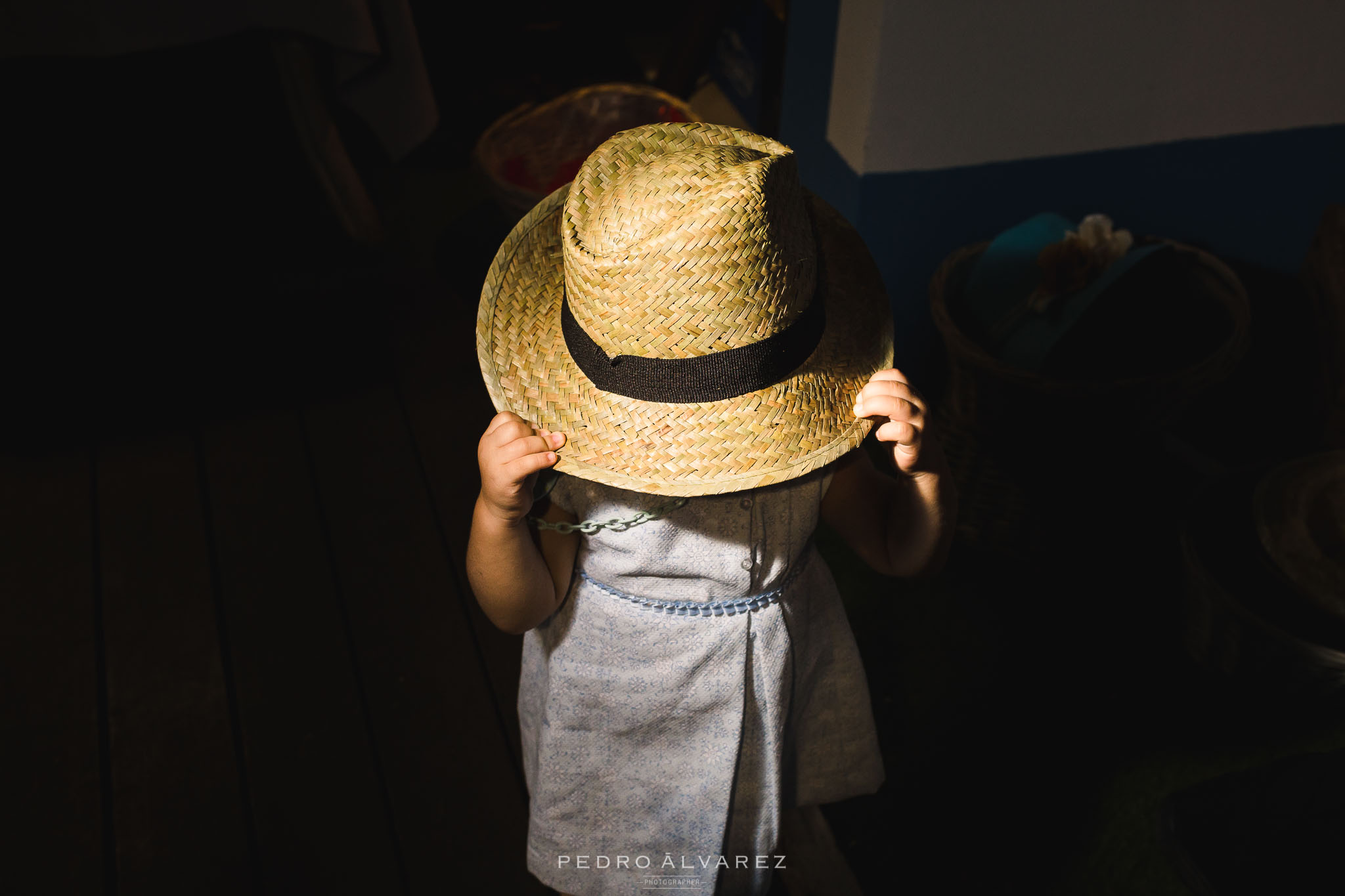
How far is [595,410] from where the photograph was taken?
941mm

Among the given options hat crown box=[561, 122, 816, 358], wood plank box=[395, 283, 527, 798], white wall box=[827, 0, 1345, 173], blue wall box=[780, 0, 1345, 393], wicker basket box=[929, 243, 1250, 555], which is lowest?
wood plank box=[395, 283, 527, 798]

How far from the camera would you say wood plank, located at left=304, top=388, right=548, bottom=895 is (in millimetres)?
1646

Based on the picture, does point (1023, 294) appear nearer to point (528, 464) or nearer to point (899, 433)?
point (899, 433)

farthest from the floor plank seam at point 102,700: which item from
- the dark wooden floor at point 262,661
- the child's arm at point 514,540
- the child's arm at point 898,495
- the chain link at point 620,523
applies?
the child's arm at point 898,495

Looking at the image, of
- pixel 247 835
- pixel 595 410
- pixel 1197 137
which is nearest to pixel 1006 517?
pixel 1197 137

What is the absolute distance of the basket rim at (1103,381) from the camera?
5.41ft

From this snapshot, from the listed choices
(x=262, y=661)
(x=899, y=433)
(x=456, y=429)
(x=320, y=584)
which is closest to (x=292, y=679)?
(x=262, y=661)

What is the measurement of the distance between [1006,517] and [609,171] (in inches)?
53.7

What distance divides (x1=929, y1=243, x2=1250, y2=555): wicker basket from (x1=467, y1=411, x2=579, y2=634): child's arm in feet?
2.62

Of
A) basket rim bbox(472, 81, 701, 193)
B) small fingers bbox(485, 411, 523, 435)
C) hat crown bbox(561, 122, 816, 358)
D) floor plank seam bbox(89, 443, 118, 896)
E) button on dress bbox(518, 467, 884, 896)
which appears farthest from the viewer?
basket rim bbox(472, 81, 701, 193)

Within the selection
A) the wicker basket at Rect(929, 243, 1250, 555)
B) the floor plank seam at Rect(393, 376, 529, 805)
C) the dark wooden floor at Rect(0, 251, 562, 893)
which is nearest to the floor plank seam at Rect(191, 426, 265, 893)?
the dark wooden floor at Rect(0, 251, 562, 893)

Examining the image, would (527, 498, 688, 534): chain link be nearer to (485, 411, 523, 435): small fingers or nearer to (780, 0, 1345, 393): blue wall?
(485, 411, 523, 435): small fingers

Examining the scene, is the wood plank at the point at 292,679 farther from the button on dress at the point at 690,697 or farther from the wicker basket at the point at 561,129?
the wicker basket at the point at 561,129

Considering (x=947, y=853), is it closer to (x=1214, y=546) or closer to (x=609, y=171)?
(x=1214, y=546)
